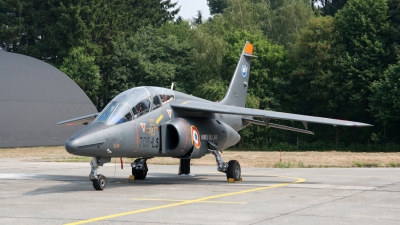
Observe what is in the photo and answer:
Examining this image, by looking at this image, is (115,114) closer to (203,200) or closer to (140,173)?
(140,173)

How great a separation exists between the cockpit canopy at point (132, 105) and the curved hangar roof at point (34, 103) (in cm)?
3377

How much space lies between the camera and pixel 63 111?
5638 cm

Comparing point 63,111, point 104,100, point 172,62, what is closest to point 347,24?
point 172,62

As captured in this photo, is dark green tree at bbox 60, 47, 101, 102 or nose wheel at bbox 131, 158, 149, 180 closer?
nose wheel at bbox 131, 158, 149, 180

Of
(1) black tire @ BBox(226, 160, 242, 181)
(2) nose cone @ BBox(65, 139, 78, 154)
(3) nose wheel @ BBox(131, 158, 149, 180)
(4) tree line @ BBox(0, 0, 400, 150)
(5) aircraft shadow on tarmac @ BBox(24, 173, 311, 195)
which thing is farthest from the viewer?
(4) tree line @ BBox(0, 0, 400, 150)

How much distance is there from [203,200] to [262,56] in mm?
51265

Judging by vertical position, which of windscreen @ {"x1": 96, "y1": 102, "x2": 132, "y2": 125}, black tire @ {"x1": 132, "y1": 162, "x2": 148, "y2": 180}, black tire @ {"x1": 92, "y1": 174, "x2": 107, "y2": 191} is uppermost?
windscreen @ {"x1": 96, "y1": 102, "x2": 132, "y2": 125}

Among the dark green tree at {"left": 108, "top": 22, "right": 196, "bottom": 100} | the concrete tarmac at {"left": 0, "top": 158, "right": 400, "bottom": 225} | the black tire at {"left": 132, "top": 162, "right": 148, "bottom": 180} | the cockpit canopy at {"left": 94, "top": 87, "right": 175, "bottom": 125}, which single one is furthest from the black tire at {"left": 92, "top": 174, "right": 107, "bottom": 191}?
the dark green tree at {"left": 108, "top": 22, "right": 196, "bottom": 100}

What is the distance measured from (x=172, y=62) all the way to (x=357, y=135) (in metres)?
21.4

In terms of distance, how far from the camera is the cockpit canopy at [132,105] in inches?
716

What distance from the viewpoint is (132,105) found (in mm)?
18797

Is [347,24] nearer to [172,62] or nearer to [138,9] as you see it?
[172,62]

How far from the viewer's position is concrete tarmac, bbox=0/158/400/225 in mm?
12125

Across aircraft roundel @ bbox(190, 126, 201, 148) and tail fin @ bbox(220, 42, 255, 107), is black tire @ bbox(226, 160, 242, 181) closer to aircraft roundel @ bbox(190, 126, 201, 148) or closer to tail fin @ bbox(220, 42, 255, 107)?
aircraft roundel @ bbox(190, 126, 201, 148)
